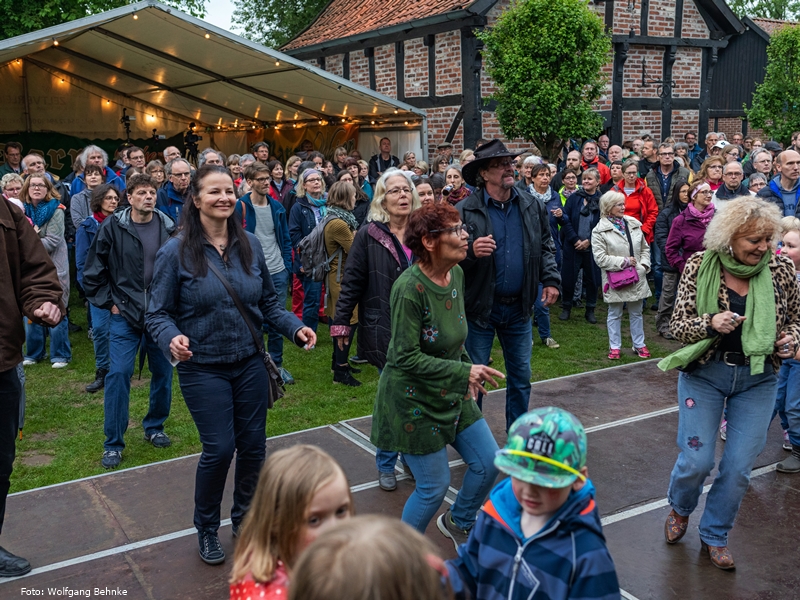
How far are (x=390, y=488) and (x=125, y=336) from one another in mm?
2361

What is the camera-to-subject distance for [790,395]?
588cm

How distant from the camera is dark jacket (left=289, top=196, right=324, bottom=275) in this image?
947cm

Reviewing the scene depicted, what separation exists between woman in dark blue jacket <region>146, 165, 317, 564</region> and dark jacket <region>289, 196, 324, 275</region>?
4.96m

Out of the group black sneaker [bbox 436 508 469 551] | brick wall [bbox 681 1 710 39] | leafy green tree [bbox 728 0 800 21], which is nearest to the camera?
black sneaker [bbox 436 508 469 551]

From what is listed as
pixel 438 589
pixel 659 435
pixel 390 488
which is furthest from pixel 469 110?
pixel 438 589

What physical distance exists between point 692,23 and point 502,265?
17.4 metres

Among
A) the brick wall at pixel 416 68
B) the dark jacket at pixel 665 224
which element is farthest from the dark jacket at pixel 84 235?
the brick wall at pixel 416 68

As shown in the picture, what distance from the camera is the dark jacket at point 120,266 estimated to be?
6.17m

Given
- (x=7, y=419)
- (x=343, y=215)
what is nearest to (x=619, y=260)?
(x=343, y=215)

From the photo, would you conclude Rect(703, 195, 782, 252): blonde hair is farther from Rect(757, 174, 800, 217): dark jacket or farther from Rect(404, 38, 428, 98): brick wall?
Rect(404, 38, 428, 98): brick wall

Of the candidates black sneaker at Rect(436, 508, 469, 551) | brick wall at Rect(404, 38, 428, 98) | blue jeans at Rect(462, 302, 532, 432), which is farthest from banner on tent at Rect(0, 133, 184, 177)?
black sneaker at Rect(436, 508, 469, 551)

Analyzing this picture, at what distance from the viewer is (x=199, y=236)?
435cm

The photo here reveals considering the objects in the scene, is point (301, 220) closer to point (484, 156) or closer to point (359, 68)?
point (484, 156)

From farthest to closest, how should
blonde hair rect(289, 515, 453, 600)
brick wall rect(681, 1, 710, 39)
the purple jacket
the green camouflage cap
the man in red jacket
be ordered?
brick wall rect(681, 1, 710, 39) < the man in red jacket < the purple jacket < the green camouflage cap < blonde hair rect(289, 515, 453, 600)
